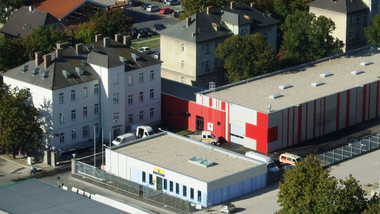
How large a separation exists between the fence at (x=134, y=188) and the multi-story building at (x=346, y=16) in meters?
46.3

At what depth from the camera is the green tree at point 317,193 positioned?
228ft

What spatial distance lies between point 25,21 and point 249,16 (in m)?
31.2

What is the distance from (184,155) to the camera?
85750mm

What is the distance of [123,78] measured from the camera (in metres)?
95.6

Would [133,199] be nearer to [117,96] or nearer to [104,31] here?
[117,96]

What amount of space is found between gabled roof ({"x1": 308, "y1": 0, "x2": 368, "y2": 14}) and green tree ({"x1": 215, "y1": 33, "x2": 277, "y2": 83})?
19.4 meters

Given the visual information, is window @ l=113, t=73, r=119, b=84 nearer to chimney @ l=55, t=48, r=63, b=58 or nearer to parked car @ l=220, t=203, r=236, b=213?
chimney @ l=55, t=48, r=63, b=58

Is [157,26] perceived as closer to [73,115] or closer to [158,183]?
[73,115]

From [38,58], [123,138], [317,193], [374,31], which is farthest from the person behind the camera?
[374,31]

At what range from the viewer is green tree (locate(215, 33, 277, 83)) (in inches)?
4072

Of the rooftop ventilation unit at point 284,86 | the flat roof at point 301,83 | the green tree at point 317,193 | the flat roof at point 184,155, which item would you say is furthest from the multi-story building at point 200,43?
the green tree at point 317,193

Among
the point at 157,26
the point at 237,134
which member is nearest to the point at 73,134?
the point at 237,134

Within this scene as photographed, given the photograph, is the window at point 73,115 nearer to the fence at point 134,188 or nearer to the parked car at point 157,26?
the fence at point 134,188

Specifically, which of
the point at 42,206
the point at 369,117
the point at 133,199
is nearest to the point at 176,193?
the point at 133,199
